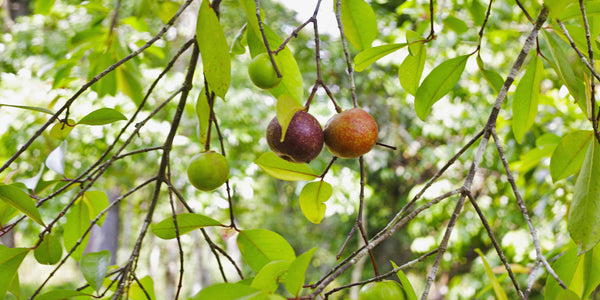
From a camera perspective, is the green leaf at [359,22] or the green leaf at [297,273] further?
A: the green leaf at [359,22]

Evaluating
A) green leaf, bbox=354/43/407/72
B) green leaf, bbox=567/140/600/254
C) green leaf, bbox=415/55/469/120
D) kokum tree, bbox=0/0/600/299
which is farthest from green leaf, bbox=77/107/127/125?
green leaf, bbox=567/140/600/254

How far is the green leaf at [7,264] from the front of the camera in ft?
1.79

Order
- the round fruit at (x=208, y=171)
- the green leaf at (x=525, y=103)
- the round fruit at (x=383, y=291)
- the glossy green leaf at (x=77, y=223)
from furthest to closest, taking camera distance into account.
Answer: the glossy green leaf at (x=77, y=223), the green leaf at (x=525, y=103), the round fruit at (x=208, y=171), the round fruit at (x=383, y=291)

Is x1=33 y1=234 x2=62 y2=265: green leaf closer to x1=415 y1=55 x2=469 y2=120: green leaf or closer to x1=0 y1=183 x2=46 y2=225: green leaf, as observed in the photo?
x1=0 y1=183 x2=46 y2=225: green leaf

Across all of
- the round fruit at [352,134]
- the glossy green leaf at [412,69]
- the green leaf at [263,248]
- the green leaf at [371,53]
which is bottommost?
the green leaf at [263,248]

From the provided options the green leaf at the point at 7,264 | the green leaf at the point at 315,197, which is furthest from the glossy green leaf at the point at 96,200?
the green leaf at the point at 315,197

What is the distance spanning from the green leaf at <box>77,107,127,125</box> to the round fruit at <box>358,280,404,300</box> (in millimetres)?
394

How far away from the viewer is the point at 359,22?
29.9 inches

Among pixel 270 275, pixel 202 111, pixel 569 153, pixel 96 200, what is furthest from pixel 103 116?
pixel 569 153

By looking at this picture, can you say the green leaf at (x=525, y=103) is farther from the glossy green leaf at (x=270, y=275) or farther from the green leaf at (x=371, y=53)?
the glossy green leaf at (x=270, y=275)

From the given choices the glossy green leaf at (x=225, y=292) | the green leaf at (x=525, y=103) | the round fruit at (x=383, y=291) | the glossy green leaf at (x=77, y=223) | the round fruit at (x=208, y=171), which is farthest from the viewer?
the glossy green leaf at (x=77, y=223)

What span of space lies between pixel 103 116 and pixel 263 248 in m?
0.29

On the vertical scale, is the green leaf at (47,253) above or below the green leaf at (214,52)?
A: below

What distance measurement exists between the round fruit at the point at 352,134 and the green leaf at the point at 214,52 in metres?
0.14
